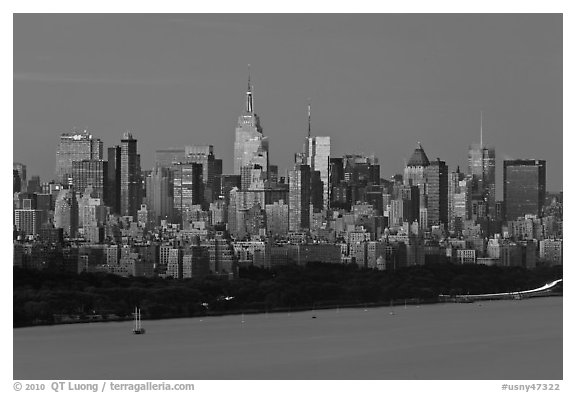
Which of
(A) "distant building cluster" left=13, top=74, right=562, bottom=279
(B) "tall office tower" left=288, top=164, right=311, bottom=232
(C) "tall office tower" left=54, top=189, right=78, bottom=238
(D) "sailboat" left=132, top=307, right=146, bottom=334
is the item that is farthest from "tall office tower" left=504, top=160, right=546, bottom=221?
(D) "sailboat" left=132, top=307, right=146, bottom=334

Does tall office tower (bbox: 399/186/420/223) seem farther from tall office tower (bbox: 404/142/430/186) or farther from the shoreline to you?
the shoreline

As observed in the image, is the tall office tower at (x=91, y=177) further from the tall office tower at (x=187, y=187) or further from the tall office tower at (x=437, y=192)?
the tall office tower at (x=437, y=192)

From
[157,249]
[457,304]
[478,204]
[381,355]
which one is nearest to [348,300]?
[457,304]

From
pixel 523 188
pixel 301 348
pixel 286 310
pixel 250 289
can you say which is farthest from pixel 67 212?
pixel 301 348

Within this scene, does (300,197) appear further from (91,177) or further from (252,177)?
(91,177)

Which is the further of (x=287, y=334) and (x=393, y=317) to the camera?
Result: (x=393, y=317)

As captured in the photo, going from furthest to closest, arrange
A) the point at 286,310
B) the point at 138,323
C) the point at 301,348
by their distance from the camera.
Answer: the point at 286,310 < the point at 138,323 < the point at 301,348

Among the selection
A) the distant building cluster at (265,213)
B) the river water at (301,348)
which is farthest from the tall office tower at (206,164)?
the river water at (301,348)

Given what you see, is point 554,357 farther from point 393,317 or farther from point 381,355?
point 393,317
